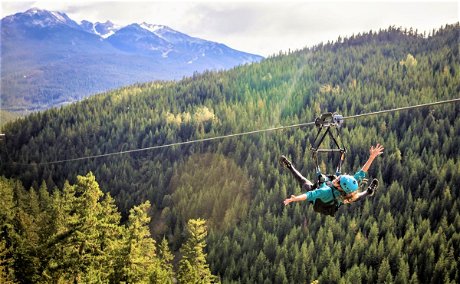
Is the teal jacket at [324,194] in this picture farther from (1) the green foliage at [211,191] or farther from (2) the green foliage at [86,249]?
(1) the green foliage at [211,191]

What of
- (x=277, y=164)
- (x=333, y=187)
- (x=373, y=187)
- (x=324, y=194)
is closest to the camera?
(x=324, y=194)

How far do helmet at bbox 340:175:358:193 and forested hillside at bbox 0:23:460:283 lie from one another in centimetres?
4109

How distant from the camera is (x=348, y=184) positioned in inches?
533

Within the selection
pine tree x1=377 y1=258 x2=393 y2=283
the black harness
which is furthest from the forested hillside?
the black harness

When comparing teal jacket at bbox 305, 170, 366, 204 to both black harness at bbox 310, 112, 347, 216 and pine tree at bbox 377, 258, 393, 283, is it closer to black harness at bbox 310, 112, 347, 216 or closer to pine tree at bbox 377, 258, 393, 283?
black harness at bbox 310, 112, 347, 216

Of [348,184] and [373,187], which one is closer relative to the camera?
[348,184]

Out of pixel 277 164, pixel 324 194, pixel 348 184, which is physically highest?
pixel 348 184

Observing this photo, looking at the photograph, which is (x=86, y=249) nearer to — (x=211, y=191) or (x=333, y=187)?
(x=333, y=187)

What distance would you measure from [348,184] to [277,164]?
332 feet

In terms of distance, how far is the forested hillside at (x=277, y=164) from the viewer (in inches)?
3194

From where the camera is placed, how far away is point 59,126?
521ft

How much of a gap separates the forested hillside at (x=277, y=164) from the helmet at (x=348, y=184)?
4109cm

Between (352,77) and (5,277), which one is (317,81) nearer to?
(352,77)

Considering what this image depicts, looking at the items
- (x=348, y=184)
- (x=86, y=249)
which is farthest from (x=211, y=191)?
(x=348, y=184)
